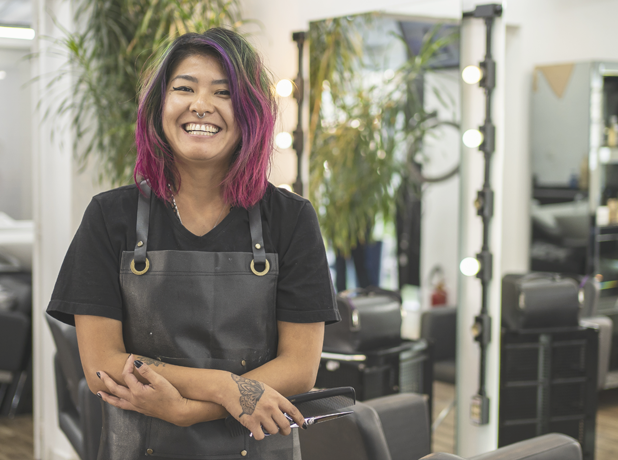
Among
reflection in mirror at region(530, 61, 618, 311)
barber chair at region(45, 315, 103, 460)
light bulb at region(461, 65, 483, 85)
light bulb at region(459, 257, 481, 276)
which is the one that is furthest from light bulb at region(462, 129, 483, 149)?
barber chair at region(45, 315, 103, 460)

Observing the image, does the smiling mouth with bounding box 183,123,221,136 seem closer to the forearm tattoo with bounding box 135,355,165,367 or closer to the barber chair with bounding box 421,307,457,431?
the forearm tattoo with bounding box 135,355,165,367

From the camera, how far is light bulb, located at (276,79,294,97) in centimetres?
312

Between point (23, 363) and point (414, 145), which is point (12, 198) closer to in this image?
point (23, 363)

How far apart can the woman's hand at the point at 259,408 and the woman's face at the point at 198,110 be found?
0.43 m

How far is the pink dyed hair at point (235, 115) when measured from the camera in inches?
46.8

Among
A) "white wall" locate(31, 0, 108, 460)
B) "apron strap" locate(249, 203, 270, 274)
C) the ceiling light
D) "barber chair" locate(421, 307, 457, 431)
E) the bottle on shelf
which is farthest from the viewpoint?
the ceiling light

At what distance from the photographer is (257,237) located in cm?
121

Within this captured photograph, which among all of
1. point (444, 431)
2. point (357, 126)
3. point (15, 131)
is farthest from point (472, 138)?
point (15, 131)

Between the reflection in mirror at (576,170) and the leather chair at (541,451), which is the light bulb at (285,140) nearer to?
the reflection in mirror at (576,170)

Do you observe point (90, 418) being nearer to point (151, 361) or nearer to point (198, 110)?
point (151, 361)

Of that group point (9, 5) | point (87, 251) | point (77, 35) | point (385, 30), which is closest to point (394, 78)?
point (385, 30)

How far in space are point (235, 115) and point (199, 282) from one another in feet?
1.03

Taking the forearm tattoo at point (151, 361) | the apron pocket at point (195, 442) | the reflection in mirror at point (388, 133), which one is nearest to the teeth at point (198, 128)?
the forearm tattoo at point (151, 361)

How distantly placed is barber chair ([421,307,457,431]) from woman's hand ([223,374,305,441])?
1.94 meters
